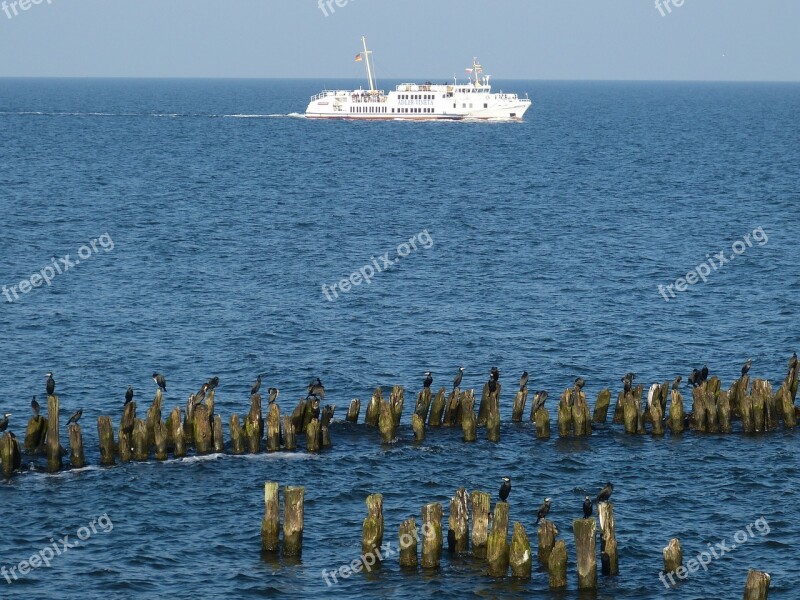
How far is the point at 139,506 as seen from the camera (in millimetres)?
34562

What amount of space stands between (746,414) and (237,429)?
17.4 metres

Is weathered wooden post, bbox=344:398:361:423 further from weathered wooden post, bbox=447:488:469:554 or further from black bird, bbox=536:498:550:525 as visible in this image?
weathered wooden post, bbox=447:488:469:554

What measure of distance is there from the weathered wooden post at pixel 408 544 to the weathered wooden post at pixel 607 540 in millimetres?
4759

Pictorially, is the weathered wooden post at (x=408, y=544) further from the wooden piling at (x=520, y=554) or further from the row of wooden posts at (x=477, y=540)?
the wooden piling at (x=520, y=554)

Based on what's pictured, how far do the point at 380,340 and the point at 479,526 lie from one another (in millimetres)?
24164

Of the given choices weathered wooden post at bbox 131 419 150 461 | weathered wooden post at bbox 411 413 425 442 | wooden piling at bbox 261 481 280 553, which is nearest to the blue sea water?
weathered wooden post at bbox 411 413 425 442

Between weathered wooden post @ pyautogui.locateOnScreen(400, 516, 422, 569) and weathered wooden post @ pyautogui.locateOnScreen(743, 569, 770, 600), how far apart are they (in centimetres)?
833

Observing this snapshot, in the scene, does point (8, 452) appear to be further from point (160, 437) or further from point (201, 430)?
point (201, 430)

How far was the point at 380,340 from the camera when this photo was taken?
54.7m

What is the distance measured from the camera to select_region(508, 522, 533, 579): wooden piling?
29.8m

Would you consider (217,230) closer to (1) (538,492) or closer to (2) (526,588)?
(1) (538,492)

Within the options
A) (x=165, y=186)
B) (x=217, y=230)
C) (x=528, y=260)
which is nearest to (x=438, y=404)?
(x=528, y=260)

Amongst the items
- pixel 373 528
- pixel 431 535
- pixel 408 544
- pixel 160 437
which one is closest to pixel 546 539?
pixel 431 535

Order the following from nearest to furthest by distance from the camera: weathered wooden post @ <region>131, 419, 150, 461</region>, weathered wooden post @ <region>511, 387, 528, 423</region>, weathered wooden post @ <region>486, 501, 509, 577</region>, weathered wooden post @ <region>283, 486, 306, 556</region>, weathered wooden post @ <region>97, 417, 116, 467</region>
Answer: weathered wooden post @ <region>486, 501, 509, 577</region>, weathered wooden post @ <region>283, 486, 306, 556</region>, weathered wooden post @ <region>97, 417, 116, 467</region>, weathered wooden post @ <region>131, 419, 150, 461</region>, weathered wooden post @ <region>511, 387, 528, 423</region>
